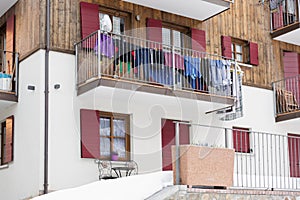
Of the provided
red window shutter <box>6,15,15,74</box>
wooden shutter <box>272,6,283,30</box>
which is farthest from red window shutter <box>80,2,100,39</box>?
wooden shutter <box>272,6,283,30</box>

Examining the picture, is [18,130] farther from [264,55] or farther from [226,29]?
[264,55]

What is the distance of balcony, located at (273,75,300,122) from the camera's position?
61.5 ft

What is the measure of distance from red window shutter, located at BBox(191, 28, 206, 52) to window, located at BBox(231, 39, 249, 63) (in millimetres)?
1529

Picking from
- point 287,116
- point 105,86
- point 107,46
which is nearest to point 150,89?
point 105,86

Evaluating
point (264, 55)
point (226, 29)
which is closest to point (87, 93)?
point (226, 29)

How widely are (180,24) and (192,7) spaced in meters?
0.68

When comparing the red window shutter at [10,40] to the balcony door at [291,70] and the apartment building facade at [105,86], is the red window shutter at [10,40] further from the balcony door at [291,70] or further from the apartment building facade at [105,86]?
the balcony door at [291,70]

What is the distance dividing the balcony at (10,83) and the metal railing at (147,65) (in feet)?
6.04

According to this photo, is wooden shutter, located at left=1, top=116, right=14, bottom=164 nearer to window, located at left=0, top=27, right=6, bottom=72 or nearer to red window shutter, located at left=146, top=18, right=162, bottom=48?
window, located at left=0, top=27, right=6, bottom=72

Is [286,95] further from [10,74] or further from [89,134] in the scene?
[10,74]

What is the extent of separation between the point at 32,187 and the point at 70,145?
1.33m

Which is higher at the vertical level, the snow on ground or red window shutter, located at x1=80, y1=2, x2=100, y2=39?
red window shutter, located at x1=80, y1=2, x2=100, y2=39

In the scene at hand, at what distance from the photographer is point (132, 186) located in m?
10.6

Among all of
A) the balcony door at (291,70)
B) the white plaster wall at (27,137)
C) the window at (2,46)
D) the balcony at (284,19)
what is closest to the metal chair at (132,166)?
the white plaster wall at (27,137)
